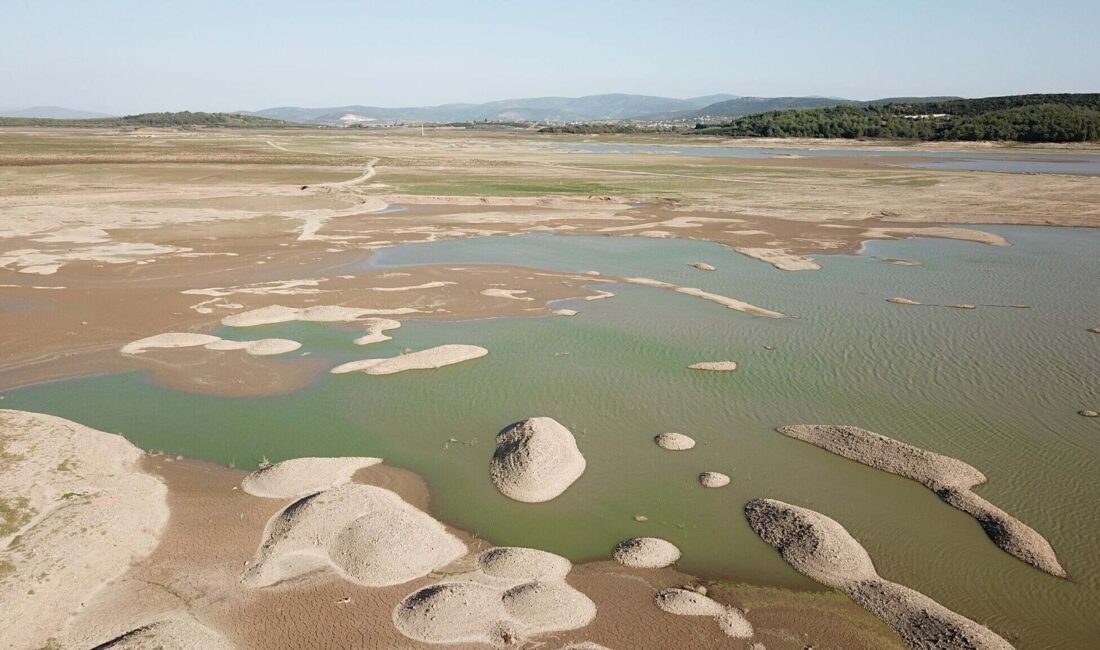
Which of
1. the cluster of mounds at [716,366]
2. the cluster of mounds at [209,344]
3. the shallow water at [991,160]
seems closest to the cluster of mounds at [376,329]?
the cluster of mounds at [209,344]

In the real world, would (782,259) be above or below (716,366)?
above

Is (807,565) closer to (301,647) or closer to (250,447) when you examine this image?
(301,647)

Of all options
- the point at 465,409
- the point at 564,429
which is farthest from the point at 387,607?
the point at 465,409

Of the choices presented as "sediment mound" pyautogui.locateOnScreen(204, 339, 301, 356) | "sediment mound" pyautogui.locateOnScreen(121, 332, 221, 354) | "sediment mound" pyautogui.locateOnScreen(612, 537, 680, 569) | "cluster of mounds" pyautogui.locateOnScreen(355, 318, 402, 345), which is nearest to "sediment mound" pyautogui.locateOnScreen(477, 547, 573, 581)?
"sediment mound" pyautogui.locateOnScreen(612, 537, 680, 569)

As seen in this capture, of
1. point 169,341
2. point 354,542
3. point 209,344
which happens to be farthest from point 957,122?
point 354,542

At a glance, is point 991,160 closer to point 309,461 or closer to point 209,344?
point 209,344

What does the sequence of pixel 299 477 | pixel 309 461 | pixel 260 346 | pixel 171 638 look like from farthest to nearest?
pixel 260 346, pixel 309 461, pixel 299 477, pixel 171 638
